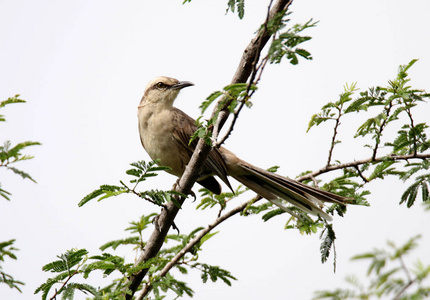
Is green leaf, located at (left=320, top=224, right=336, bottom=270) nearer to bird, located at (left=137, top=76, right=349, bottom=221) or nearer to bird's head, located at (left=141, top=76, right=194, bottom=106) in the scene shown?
bird, located at (left=137, top=76, right=349, bottom=221)

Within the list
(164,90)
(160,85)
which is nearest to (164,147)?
(164,90)

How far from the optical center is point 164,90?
770 centimetres

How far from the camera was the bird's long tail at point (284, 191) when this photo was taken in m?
4.81

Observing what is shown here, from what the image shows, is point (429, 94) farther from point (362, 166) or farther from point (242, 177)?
point (242, 177)

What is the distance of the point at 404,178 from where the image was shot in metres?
4.34

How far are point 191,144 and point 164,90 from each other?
1338mm

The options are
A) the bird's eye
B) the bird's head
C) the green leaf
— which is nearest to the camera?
the green leaf

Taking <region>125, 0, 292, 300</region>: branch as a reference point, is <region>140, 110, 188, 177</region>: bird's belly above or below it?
above

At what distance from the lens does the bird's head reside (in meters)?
7.62

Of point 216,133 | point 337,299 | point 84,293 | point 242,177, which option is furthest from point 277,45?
point 242,177

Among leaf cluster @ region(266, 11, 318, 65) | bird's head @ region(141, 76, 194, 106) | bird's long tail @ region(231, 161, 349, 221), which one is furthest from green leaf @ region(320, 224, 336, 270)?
bird's head @ region(141, 76, 194, 106)

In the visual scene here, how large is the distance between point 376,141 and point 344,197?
52cm

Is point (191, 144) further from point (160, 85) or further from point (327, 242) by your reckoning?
point (327, 242)

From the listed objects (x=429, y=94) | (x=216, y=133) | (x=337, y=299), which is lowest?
(x=337, y=299)
